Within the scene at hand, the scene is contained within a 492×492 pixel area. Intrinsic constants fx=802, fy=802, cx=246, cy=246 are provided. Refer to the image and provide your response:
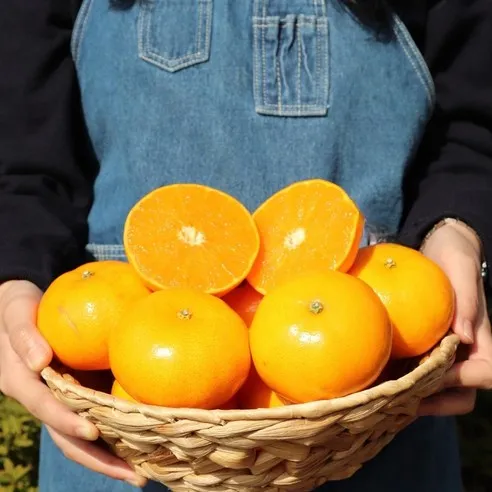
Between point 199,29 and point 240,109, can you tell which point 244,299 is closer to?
point 240,109

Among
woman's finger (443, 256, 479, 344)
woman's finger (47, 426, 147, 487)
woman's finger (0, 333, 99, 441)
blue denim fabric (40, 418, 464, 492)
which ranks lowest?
blue denim fabric (40, 418, 464, 492)

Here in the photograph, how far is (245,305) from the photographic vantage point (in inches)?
39.2

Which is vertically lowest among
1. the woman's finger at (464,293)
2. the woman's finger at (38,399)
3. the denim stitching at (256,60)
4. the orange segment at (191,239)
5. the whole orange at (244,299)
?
the woman's finger at (38,399)

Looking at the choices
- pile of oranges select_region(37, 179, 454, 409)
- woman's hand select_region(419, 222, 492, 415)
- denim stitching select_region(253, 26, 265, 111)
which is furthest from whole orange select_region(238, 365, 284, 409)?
denim stitching select_region(253, 26, 265, 111)

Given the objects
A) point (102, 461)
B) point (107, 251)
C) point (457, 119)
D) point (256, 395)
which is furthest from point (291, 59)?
point (102, 461)

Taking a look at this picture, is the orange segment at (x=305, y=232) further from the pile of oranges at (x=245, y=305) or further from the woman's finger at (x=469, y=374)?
the woman's finger at (x=469, y=374)

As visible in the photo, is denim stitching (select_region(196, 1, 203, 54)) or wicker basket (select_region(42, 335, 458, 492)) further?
denim stitching (select_region(196, 1, 203, 54))

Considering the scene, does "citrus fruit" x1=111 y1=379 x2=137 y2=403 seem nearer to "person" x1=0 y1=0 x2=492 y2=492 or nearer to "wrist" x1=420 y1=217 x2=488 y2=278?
"person" x1=0 y1=0 x2=492 y2=492

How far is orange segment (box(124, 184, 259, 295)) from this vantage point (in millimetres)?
949

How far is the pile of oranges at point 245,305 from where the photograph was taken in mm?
815

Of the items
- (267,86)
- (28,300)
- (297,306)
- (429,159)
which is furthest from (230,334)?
(429,159)

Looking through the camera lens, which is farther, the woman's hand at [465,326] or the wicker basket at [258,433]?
the woman's hand at [465,326]

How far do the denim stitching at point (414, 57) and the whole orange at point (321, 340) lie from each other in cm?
43

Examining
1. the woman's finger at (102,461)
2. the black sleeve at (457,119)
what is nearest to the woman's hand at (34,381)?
the woman's finger at (102,461)
